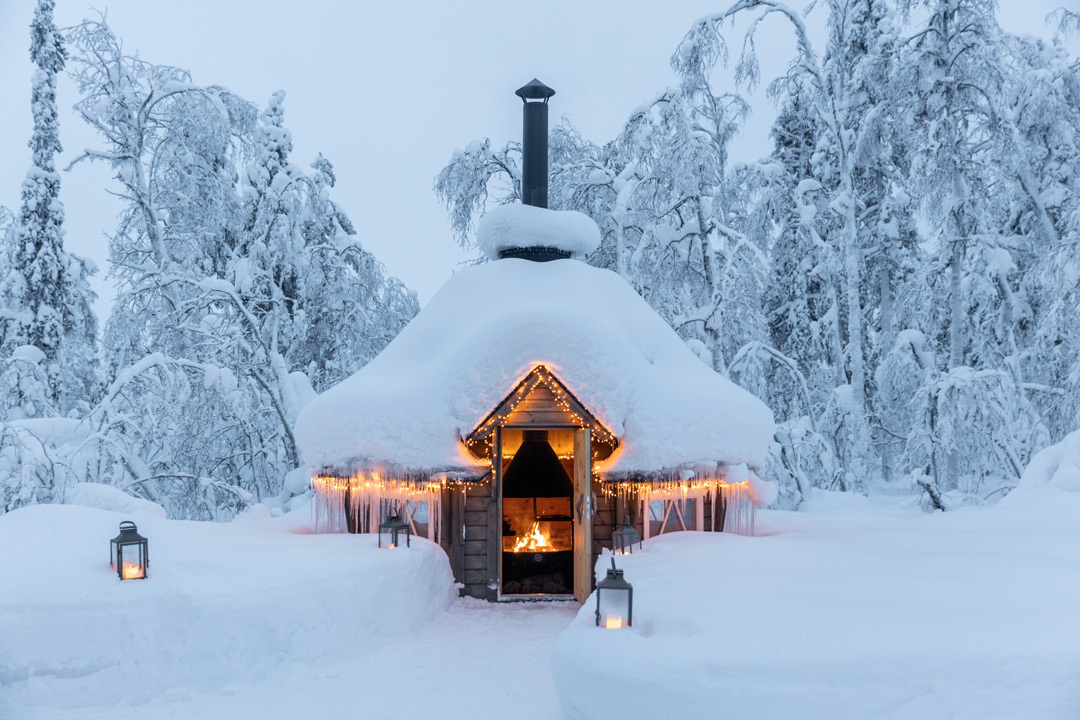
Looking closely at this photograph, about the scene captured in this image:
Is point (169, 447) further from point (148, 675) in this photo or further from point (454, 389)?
point (148, 675)

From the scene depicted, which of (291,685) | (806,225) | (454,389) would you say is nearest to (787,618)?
(291,685)

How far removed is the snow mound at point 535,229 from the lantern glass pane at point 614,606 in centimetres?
668

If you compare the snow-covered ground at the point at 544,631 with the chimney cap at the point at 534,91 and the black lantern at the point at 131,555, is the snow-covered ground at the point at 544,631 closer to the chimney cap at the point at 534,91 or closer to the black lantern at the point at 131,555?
the black lantern at the point at 131,555

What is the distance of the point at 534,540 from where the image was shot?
12.1 meters

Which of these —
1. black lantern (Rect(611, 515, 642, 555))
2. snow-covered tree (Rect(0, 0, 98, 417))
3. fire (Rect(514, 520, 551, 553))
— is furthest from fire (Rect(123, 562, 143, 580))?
snow-covered tree (Rect(0, 0, 98, 417))

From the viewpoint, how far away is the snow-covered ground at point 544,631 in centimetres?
467

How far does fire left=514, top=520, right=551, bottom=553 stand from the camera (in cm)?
1205

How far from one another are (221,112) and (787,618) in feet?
43.4

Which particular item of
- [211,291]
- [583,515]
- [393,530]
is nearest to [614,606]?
[583,515]

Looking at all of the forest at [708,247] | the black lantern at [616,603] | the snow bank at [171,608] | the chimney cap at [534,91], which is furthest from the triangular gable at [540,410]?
the forest at [708,247]

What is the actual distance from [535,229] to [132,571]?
22.6ft

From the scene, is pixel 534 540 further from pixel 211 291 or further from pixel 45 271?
pixel 45 271

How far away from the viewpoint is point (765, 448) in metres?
9.67

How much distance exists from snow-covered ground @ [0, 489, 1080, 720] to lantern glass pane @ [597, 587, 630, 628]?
15 cm
